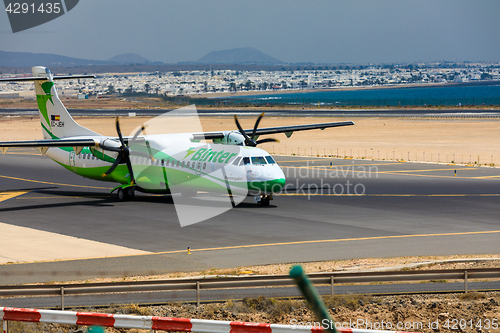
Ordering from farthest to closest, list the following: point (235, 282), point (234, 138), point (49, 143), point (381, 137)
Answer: point (381, 137), point (234, 138), point (49, 143), point (235, 282)

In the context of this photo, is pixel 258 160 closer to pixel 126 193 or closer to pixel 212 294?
pixel 126 193

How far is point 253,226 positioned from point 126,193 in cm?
1234

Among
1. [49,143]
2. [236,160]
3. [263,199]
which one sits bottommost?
[263,199]

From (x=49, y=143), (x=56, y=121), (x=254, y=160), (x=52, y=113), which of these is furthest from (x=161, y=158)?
(x=52, y=113)

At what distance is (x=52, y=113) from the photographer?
137 ft

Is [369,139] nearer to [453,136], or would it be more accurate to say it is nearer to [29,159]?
[453,136]

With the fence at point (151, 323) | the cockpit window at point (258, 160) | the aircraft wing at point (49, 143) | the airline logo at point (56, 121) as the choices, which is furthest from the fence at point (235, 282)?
the airline logo at point (56, 121)

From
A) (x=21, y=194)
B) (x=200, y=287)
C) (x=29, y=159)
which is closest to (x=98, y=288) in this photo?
(x=200, y=287)

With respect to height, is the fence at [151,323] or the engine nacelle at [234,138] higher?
the engine nacelle at [234,138]

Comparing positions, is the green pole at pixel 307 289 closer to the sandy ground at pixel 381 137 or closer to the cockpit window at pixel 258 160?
the cockpit window at pixel 258 160

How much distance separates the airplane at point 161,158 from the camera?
1282 inches

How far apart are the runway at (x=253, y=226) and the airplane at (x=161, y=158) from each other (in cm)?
156

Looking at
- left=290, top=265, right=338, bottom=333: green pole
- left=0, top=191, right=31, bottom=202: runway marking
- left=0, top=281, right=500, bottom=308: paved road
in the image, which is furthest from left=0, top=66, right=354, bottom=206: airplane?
left=290, top=265, right=338, bottom=333: green pole

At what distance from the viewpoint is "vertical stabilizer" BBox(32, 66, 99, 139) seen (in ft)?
135
